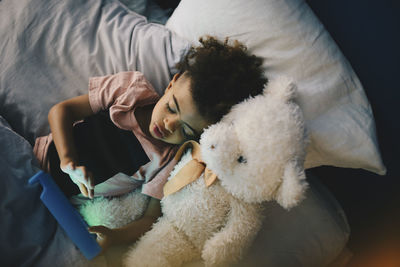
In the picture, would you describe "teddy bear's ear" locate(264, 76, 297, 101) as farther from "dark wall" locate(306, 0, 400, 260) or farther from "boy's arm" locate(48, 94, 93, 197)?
"boy's arm" locate(48, 94, 93, 197)

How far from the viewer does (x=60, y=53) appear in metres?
0.86

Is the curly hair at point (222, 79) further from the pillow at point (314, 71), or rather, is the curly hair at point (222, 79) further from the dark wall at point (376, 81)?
the dark wall at point (376, 81)

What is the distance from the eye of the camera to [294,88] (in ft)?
1.94

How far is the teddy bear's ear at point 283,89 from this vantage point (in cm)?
58

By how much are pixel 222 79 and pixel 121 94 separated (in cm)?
31

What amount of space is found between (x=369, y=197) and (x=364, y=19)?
47 cm

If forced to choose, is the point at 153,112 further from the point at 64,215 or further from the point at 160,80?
the point at 64,215

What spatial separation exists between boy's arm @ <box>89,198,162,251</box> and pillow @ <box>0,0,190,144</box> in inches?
14.1

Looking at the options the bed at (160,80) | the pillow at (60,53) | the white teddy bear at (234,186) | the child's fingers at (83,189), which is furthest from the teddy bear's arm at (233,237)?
the pillow at (60,53)

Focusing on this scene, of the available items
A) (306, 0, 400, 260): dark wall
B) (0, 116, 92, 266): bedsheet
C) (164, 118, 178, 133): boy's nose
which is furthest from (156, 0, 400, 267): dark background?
(0, 116, 92, 266): bedsheet

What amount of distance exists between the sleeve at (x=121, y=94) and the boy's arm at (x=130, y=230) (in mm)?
237

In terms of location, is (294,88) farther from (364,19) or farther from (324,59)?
(364,19)

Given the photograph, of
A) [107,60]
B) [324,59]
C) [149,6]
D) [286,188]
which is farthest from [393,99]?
[149,6]

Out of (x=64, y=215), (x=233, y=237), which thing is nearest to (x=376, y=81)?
(x=233, y=237)
